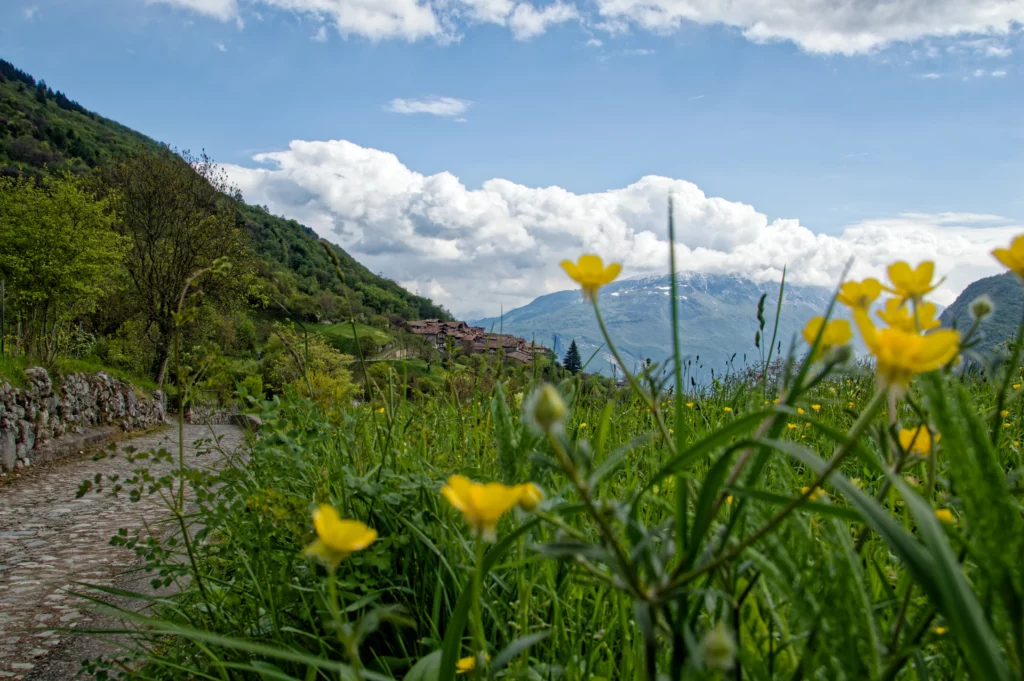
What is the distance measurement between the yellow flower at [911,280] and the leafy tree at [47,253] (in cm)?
1752

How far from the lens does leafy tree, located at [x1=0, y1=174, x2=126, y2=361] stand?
49.0 feet

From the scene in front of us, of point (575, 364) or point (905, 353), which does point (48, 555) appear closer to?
point (575, 364)

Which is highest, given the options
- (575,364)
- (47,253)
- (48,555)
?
(47,253)

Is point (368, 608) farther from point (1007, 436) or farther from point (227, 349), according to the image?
point (227, 349)

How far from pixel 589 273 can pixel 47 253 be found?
18205mm

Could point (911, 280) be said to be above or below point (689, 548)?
above

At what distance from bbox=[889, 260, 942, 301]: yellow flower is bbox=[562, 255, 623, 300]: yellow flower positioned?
0.32 metres

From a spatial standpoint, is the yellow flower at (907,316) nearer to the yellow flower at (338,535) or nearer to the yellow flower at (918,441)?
the yellow flower at (918,441)

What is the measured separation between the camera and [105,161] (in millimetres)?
41438

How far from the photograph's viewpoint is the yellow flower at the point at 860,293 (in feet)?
2.33

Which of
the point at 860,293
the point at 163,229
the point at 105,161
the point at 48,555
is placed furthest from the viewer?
the point at 105,161

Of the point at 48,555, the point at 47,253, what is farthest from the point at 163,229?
the point at 48,555

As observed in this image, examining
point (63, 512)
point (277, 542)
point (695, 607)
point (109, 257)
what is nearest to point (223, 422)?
point (109, 257)

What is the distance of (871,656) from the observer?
609 mm
